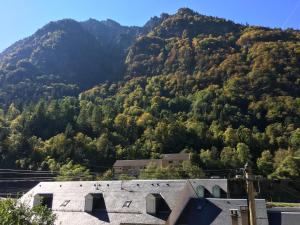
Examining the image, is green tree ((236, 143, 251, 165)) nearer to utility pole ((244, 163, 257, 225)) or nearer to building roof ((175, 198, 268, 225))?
building roof ((175, 198, 268, 225))

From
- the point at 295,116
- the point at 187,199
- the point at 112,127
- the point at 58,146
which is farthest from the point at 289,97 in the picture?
the point at 187,199

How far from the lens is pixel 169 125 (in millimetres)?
129250

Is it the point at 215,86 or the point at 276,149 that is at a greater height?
the point at 215,86

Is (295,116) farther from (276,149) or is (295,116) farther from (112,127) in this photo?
(112,127)

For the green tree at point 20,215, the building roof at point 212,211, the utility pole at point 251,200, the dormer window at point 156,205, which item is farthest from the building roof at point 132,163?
the utility pole at point 251,200

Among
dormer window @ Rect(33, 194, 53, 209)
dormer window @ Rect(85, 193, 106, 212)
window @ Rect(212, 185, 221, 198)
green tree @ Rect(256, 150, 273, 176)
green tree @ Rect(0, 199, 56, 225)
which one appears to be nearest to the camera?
green tree @ Rect(0, 199, 56, 225)

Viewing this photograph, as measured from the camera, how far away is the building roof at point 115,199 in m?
36.2

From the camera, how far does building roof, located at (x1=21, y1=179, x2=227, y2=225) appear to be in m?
36.2

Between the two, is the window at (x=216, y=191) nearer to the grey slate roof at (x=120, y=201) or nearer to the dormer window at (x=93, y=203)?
the grey slate roof at (x=120, y=201)

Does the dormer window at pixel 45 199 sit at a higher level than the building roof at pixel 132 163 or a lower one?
lower

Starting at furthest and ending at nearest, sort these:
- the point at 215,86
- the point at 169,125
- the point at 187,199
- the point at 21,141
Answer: the point at 215,86, the point at 169,125, the point at 21,141, the point at 187,199

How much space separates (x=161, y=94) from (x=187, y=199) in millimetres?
147245

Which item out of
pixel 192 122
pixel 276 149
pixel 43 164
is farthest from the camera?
pixel 192 122

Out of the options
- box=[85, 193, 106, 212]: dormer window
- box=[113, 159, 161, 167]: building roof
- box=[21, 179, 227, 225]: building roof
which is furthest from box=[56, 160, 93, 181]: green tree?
box=[113, 159, 161, 167]: building roof
